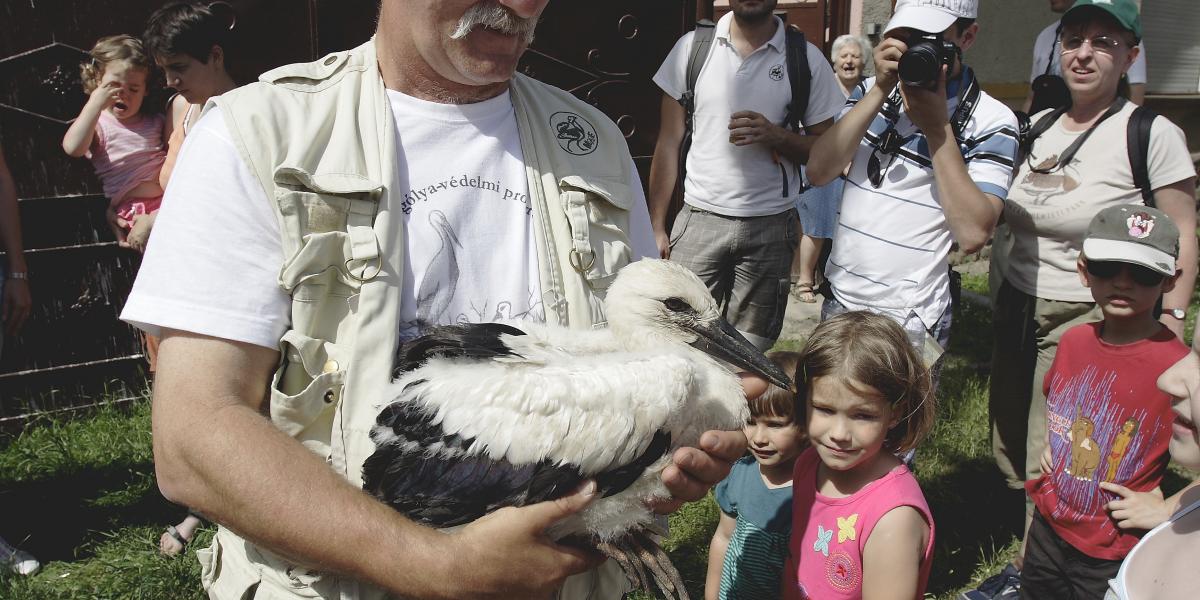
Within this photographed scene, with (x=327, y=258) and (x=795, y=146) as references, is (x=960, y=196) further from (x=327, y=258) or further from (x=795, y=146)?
(x=327, y=258)

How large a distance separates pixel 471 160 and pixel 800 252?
299 inches

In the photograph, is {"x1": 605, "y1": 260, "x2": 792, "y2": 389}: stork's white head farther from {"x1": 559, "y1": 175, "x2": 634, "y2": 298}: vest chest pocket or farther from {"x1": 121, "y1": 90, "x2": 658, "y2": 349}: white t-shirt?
{"x1": 121, "y1": 90, "x2": 658, "y2": 349}: white t-shirt

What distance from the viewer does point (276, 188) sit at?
179cm

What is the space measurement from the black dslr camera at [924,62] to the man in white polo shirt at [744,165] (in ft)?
4.47

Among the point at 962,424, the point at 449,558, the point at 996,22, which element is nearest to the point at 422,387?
the point at 449,558

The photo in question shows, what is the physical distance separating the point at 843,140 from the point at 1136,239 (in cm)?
133

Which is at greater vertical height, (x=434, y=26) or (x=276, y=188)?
(x=434, y=26)

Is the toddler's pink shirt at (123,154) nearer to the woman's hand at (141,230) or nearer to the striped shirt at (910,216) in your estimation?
the woman's hand at (141,230)

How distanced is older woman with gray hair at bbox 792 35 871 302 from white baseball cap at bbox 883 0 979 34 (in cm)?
224

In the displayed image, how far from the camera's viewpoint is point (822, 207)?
728 centimetres

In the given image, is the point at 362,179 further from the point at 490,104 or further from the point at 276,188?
the point at 490,104

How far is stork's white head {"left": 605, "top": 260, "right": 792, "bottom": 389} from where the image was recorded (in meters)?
2.21

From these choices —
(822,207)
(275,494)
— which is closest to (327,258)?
(275,494)

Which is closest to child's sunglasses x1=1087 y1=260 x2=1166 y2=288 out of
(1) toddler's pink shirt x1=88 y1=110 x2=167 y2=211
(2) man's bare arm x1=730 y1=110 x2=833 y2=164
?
(2) man's bare arm x1=730 y1=110 x2=833 y2=164
